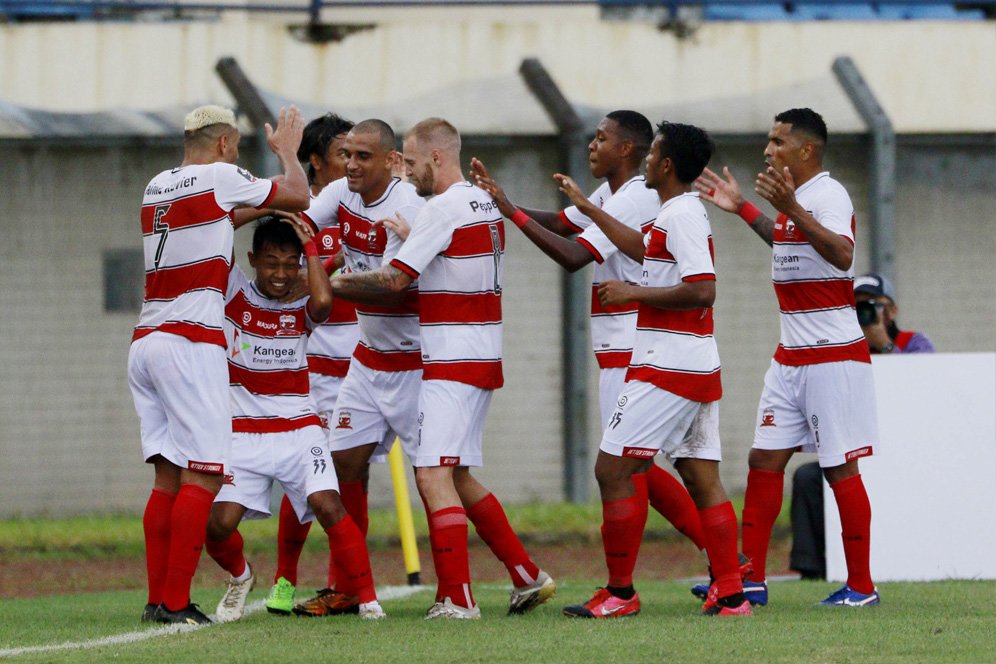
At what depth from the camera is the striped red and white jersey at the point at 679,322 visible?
21.9 ft

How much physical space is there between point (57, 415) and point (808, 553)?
6.62m

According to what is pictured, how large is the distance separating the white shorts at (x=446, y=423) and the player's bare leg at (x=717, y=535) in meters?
0.95

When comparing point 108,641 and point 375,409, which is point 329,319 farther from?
point 108,641

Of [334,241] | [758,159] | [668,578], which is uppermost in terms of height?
[758,159]

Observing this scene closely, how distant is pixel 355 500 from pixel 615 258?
5.63 feet

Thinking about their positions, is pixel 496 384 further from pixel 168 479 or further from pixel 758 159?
pixel 758 159

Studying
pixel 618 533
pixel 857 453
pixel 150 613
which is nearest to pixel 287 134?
pixel 150 613

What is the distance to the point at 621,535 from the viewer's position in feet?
22.5

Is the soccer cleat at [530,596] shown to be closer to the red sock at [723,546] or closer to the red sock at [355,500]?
the red sock at [723,546]

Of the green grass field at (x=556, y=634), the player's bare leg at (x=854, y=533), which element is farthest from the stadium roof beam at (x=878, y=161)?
the player's bare leg at (x=854, y=533)

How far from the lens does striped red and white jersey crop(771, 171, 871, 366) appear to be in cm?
720

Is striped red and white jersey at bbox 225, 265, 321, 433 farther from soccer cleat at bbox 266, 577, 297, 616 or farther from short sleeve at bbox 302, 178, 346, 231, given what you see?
soccer cleat at bbox 266, 577, 297, 616

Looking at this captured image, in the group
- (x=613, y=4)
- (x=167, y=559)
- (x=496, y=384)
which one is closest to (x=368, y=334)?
(x=496, y=384)

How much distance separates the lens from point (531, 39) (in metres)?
13.7
